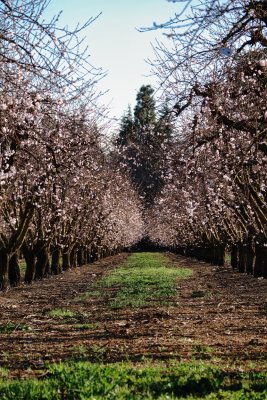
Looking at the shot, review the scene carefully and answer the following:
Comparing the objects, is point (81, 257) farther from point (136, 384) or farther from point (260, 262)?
point (136, 384)

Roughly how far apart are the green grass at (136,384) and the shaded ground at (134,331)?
97 cm

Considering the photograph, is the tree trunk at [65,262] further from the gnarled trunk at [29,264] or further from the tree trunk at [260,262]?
the tree trunk at [260,262]

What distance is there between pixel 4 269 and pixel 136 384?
18.1m

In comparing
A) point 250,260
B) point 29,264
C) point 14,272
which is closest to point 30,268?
point 29,264

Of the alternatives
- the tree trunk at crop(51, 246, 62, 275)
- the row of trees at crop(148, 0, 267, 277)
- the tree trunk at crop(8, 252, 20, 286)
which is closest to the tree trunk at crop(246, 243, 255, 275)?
the row of trees at crop(148, 0, 267, 277)

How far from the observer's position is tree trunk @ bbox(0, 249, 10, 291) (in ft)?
79.1

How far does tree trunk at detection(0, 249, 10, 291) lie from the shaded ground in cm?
464

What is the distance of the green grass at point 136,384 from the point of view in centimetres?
651

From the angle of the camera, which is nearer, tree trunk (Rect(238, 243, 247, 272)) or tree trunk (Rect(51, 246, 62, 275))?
tree trunk (Rect(238, 243, 247, 272))

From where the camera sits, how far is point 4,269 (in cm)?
2455

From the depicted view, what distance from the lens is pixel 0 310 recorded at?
16.5 m

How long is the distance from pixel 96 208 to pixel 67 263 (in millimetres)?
4134

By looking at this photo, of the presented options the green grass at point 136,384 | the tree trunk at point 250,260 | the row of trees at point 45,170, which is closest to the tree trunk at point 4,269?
the row of trees at point 45,170

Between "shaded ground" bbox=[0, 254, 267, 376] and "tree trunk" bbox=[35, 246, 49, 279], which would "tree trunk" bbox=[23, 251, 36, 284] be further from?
"shaded ground" bbox=[0, 254, 267, 376]
